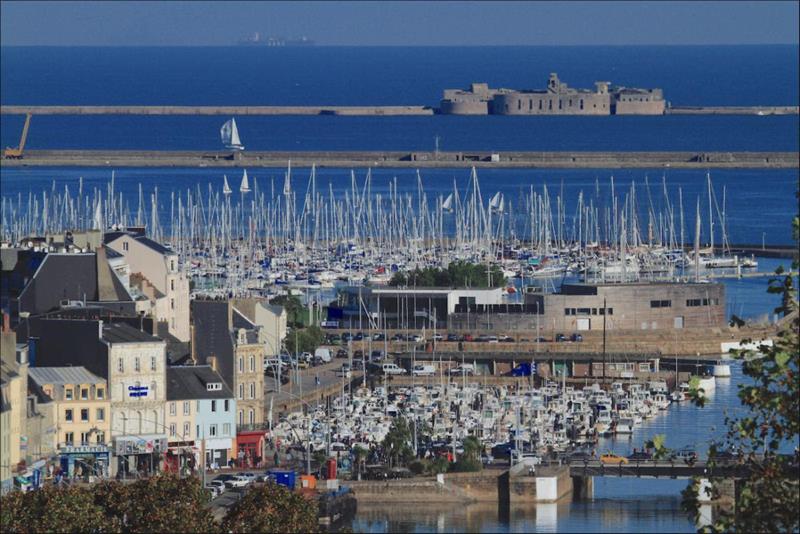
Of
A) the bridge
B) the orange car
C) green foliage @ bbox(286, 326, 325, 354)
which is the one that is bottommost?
the bridge

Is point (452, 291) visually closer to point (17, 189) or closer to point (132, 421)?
point (132, 421)

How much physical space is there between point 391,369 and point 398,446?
13804 mm

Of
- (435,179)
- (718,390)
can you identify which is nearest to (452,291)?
(718,390)

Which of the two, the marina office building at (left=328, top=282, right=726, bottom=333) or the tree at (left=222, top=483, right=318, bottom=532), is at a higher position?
the marina office building at (left=328, top=282, right=726, bottom=333)

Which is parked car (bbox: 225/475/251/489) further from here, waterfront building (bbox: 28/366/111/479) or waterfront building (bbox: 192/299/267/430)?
waterfront building (bbox: 192/299/267/430)

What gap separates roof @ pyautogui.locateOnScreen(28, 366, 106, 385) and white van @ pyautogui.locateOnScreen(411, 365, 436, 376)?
16134 mm

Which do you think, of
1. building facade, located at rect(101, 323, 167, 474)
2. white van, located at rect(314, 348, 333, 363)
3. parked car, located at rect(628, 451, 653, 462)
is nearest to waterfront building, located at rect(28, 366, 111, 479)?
building facade, located at rect(101, 323, 167, 474)

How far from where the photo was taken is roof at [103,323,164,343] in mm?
43906

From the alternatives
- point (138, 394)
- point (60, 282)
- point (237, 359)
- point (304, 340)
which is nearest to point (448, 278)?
point (304, 340)

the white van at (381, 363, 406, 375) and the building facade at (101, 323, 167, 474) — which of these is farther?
the white van at (381, 363, 406, 375)

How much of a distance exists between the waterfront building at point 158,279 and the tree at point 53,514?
1789 cm

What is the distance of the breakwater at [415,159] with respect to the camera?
458 ft

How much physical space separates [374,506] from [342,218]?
59008mm

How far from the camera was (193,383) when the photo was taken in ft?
148
